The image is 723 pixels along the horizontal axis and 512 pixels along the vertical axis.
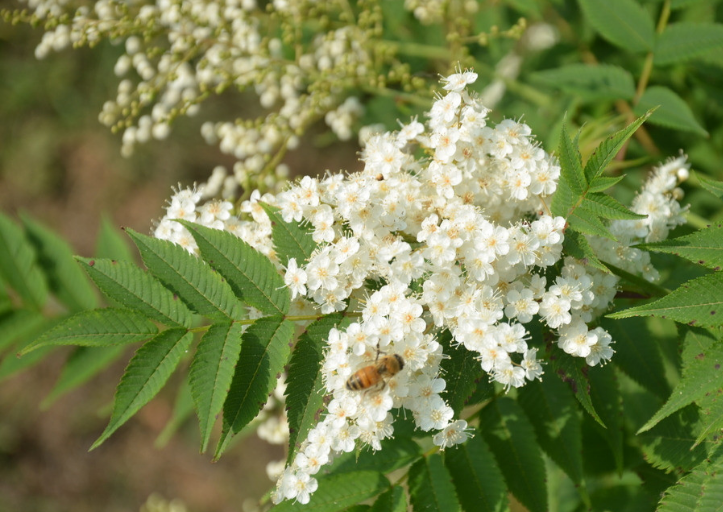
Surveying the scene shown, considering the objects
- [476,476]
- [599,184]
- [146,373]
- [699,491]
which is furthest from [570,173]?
[146,373]

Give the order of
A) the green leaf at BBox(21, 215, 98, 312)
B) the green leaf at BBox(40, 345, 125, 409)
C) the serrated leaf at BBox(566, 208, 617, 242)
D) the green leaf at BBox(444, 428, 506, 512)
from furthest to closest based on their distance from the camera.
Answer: the green leaf at BBox(21, 215, 98, 312)
the green leaf at BBox(40, 345, 125, 409)
the green leaf at BBox(444, 428, 506, 512)
the serrated leaf at BBox(566, 208, 617, 242)

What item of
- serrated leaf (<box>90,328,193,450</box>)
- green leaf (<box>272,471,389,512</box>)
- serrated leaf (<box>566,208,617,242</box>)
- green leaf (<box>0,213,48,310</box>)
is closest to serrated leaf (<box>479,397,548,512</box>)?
green leaf (<box>272,471,389,512</box>)

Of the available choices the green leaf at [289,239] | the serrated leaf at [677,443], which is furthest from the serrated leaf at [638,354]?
the green leaf at [289,239]

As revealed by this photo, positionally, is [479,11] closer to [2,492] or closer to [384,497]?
[384,497]

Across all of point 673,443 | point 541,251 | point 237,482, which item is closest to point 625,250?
point 541,251

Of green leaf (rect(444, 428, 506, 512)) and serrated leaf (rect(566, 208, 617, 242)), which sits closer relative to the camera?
serrated leaf (rect(566, 208, 617, 242))

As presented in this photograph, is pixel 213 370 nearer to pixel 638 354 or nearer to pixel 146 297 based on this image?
pixel 146 297

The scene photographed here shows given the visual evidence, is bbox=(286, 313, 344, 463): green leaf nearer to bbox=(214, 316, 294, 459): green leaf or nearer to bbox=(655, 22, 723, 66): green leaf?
bbox=(214, 316, 294, 459): green leaf
